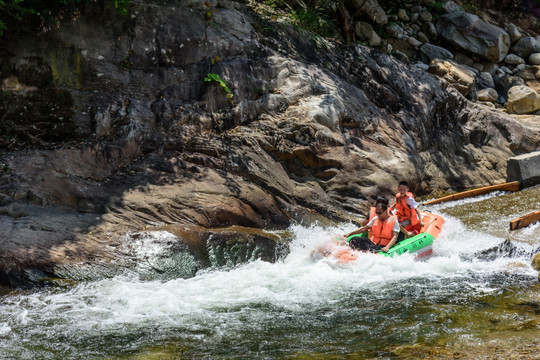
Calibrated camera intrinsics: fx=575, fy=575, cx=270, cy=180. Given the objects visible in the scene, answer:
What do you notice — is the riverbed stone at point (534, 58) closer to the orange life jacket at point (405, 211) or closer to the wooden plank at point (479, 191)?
the wooden plank at point (479, 191)

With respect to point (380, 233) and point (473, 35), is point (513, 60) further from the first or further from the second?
point (380, 233)

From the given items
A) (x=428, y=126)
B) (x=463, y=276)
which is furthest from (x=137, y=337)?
(x=428, y=126)

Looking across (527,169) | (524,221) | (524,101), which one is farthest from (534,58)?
(524,221)

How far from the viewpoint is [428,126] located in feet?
46.0

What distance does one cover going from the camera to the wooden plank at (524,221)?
9867 mm

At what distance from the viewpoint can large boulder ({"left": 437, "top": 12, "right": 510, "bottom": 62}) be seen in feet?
57.9

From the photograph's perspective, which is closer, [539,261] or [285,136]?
[539,261]

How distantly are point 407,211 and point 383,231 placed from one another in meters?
1.21

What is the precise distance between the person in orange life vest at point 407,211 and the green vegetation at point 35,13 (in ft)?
20.4

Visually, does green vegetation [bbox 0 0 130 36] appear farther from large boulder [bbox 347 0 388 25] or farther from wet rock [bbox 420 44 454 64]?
wet rock [bbox 420 44 454 64]

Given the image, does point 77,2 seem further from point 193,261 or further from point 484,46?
point 484,46

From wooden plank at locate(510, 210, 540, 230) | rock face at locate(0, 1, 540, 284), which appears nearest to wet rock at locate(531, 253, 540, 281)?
wooden plank at locate(510, 210, 540, 230)

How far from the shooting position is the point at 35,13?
1010 centimetres

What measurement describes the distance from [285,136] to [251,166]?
1.19 metres
